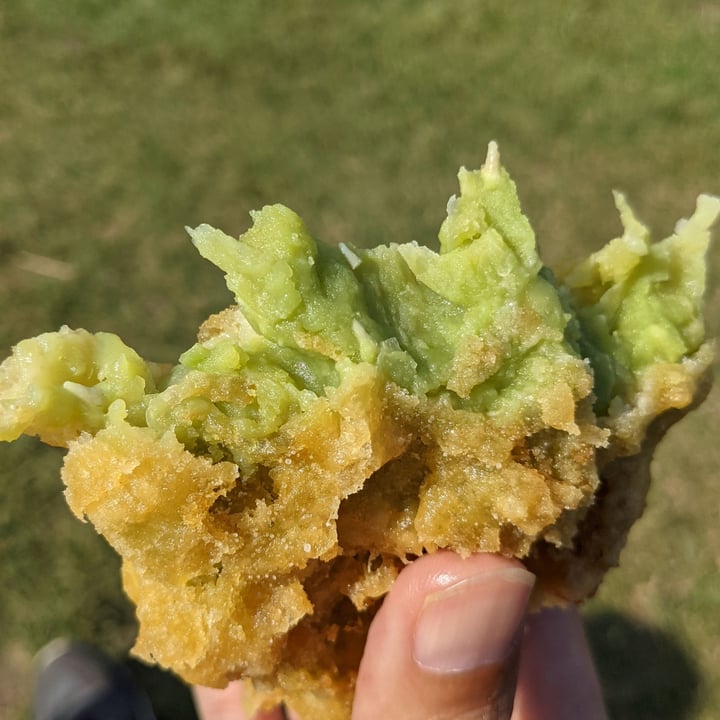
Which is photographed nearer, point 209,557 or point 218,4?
point 209,557

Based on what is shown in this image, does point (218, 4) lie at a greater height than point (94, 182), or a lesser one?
greater

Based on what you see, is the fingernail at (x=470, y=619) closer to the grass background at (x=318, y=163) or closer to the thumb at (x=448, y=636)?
the thumb at (x=448, y=636)

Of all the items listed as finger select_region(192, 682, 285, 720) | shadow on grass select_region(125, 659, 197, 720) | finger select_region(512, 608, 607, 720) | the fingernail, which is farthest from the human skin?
shadow on grass select_region(125, 659, 197, 720)

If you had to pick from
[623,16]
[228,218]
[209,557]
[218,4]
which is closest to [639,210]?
[623,16]

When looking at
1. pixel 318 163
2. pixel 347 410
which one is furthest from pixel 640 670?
pixel 318 163

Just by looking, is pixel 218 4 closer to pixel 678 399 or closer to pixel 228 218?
pixel 228 218

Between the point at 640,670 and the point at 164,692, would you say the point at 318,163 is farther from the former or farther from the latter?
the point at 640,670
